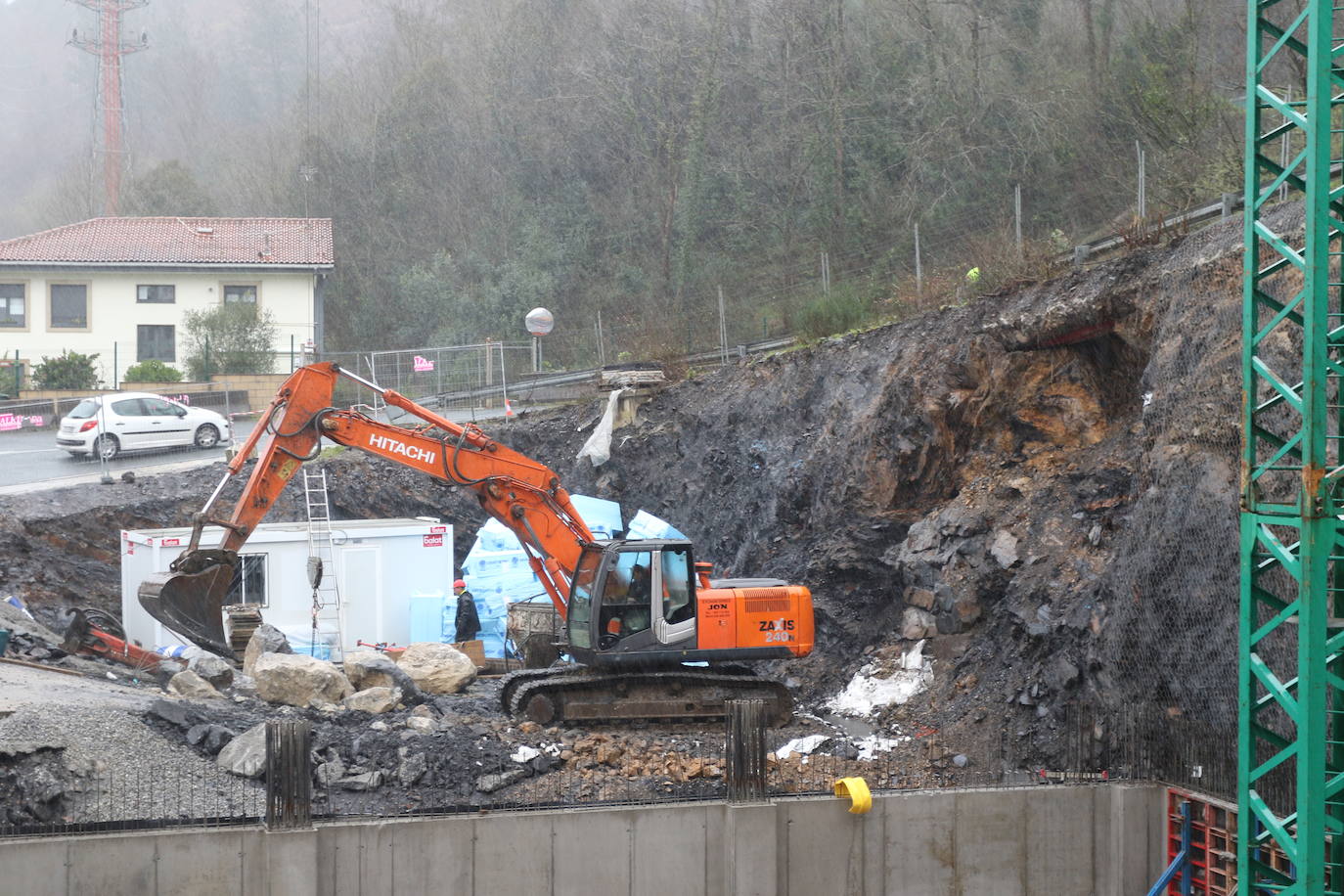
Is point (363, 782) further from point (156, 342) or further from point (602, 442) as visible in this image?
point (156, 342)

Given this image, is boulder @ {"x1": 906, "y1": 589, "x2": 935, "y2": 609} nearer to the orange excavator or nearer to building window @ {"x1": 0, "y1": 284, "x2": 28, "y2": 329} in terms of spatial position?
the orange excavator

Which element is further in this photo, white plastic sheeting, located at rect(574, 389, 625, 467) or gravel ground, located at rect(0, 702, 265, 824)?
white plastic sheeting, located at rect(574, 389, 625, 467)

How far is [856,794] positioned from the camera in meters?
9.65

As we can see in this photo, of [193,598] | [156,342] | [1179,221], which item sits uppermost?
[156,342]

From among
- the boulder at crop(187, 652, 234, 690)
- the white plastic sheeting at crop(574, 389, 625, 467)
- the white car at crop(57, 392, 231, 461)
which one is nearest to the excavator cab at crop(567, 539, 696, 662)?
the boulder at crop(187, 652, 234, 690)

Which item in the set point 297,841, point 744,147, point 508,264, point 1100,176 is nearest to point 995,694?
point 297,841

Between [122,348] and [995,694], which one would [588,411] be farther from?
[122,348]

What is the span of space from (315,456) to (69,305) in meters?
27.4

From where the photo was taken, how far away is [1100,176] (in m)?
27.0

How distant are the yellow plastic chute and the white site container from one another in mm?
10630


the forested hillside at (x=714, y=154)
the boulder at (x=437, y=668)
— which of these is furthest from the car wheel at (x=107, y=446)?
the boulder at (x=437, y=668)

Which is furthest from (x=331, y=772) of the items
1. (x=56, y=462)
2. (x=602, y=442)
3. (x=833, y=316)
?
(x=56, y=462)

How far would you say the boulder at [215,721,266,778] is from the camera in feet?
35.2

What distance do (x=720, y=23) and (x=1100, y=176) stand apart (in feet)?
48.6
